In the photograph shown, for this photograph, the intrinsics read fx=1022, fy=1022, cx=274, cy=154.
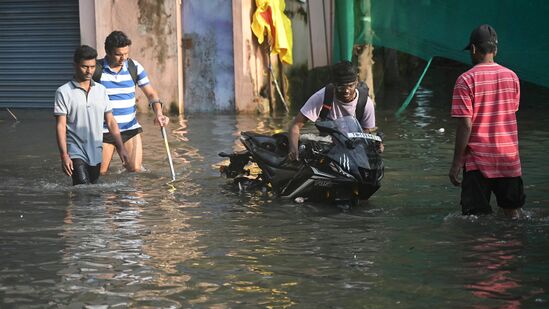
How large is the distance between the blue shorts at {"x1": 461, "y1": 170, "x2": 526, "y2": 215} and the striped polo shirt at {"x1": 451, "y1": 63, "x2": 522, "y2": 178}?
3.2 inches

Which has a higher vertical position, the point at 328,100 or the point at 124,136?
the point at 328,100

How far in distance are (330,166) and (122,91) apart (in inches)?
112

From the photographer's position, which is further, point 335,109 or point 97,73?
point 97,73

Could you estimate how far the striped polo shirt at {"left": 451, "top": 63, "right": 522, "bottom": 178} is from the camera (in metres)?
7.54

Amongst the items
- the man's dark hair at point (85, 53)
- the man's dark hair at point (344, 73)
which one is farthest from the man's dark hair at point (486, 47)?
the man's dark hair at point (85, 53)

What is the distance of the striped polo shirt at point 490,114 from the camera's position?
24.7ft

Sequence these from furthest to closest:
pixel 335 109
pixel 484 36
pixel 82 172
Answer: pixel 82 172 → pixel 335 109 → pixel 484 36

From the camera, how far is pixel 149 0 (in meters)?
17.5

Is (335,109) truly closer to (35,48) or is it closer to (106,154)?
(106,154)

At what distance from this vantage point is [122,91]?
1072 cm

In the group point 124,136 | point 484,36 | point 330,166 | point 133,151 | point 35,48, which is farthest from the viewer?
point 35,48

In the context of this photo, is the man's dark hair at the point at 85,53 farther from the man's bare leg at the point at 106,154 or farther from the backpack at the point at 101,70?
the man's bare leg at the point at 106,154

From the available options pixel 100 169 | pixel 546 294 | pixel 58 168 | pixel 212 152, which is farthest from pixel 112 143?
pixel 546 294

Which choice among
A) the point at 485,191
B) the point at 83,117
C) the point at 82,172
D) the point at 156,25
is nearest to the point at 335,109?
the point at 485,191
